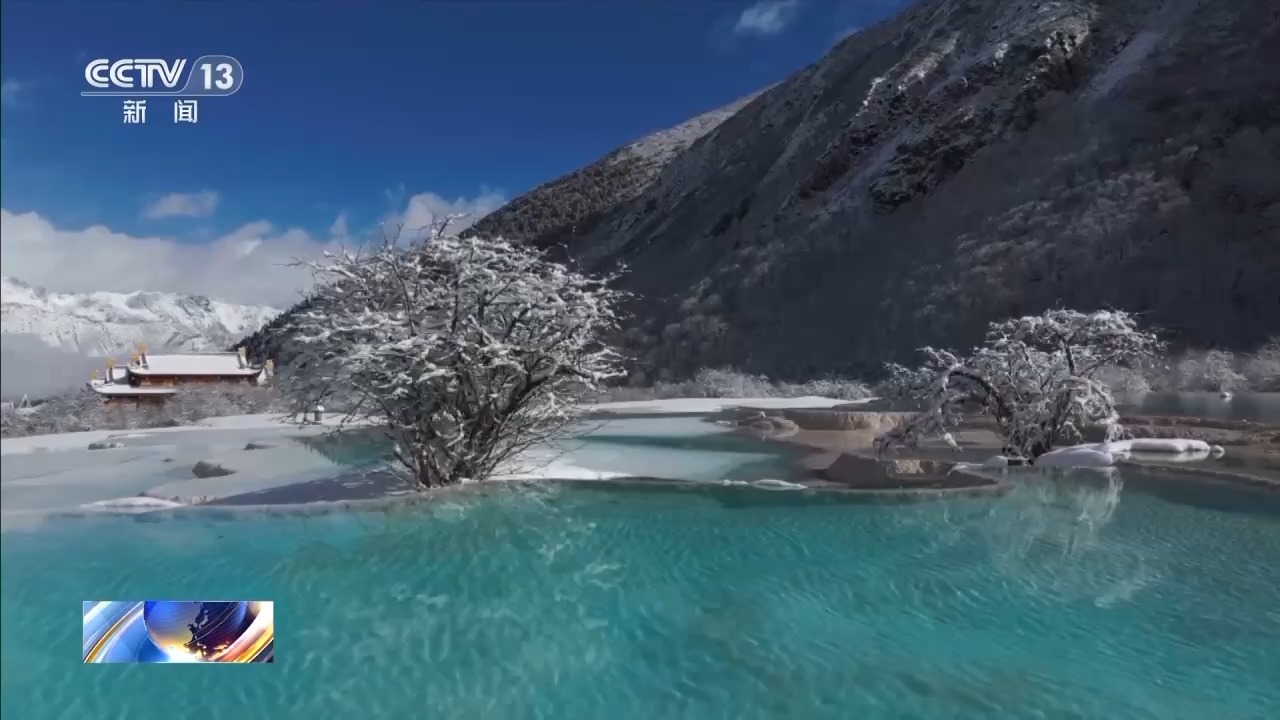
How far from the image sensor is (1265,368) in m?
21.0

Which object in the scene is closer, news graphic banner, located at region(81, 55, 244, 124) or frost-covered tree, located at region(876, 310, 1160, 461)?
news graphic banner, located at region(81, 55, 244, 124)

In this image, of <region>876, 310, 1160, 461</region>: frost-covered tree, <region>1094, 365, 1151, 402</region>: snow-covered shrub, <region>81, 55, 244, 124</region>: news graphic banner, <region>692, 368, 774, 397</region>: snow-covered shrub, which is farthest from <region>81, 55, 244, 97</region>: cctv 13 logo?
<region>692, 368, 774, 397</region>: snow-covered shrub

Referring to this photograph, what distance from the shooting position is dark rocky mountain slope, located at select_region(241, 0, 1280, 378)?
1076 inches

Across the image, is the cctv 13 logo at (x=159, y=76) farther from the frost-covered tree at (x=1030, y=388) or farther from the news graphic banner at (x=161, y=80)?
the frost-covered tree at (x=1030, y=388)

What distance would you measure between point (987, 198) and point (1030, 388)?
91.9ft

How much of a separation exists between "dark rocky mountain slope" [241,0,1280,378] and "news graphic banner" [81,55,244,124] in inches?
1067

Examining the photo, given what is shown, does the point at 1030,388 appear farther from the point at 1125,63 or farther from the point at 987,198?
the point at 1125,63

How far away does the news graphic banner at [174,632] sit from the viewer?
115 inches

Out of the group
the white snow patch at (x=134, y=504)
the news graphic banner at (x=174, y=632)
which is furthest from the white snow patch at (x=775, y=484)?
the news graphic banner at (x=174, y=632)

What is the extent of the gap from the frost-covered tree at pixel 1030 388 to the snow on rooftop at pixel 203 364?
19.1 metres

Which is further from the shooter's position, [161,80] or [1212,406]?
[1212,406]

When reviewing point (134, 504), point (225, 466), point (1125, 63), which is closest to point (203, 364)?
point (225, 466)

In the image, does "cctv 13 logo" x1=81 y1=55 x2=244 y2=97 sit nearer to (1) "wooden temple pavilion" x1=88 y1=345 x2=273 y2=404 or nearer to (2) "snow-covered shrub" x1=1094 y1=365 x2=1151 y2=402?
(1) "wooden temple pavilion" x1=88 y1=345 x2=273 y2=404

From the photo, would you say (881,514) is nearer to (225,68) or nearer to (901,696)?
(901,696)
